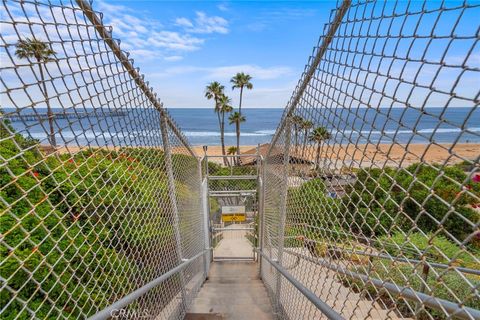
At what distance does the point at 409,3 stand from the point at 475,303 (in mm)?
3551

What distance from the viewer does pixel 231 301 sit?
14.3ft

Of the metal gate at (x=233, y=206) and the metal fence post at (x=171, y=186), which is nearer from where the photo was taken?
the metal fence post at (x=171, y=186)

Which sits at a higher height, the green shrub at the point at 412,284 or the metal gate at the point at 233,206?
the green shrub at the point at 412,284

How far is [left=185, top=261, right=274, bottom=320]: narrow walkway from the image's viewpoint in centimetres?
370

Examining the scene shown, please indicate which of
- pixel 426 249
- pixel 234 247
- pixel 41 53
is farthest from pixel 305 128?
pixel 234 247

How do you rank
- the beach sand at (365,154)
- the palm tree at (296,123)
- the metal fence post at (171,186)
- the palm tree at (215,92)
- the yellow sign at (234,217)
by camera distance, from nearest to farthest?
the beach sand at (365,154), the palm tree at (296,123), the metal fence post at (171,186), the yellow sign at (234,217), the palm tree at (215,92)

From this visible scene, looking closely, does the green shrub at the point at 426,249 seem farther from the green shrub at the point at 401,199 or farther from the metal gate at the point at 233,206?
the metal gate at the point at 233,206

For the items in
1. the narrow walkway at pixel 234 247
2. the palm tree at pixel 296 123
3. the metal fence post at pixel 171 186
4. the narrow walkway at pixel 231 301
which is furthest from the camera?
the narrow walkway at pixel 234 247

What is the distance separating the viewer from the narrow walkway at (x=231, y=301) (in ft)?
12.2

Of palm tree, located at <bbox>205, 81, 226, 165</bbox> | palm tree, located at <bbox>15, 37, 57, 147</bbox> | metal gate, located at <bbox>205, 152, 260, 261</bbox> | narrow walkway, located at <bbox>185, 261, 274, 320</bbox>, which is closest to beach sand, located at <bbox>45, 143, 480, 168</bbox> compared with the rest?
palm tree, located at <bbox>15, 37, 57, 147</bbox>

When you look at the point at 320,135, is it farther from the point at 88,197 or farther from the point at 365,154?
the point at 88,197

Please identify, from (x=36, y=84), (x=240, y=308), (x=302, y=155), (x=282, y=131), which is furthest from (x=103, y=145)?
(x=240, y=308)

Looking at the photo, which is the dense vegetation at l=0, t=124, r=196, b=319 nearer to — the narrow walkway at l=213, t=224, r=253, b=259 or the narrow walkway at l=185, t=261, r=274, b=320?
the narrow walkway at l=185, t=261, r=274, b=320

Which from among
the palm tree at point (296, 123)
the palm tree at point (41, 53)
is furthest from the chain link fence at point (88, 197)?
the palm tree at point (296, 123)
